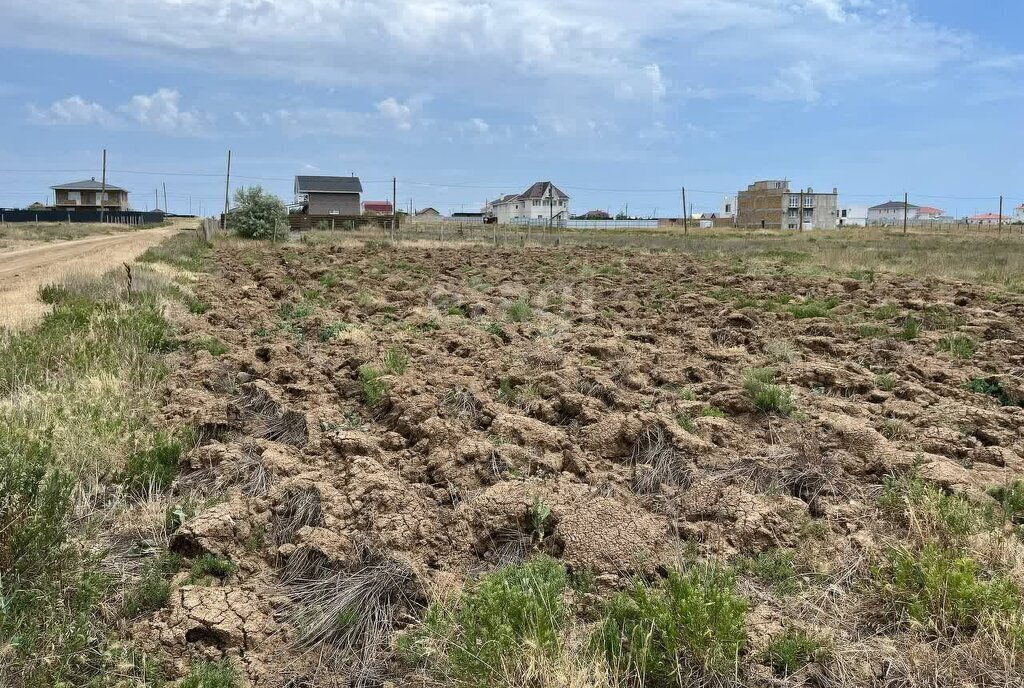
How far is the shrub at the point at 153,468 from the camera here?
18.3 ft

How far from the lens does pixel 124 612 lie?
4.12 meters

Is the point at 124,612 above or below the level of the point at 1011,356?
below

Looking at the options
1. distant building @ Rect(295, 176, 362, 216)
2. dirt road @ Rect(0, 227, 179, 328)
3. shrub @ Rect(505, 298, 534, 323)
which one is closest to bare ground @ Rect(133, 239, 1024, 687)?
shrub @ Rect(505, 298, 534, 323)

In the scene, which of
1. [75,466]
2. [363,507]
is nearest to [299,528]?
[363,507]

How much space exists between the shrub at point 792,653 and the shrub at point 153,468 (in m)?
4.19

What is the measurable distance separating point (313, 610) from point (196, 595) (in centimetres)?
64

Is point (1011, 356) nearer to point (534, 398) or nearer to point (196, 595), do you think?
point (534, 398)

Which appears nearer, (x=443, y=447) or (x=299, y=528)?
(x=299, y=528)

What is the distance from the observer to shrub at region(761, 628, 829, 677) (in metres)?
3.65

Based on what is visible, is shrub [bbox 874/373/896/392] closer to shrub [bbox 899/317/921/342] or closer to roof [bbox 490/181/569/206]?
shrub [bbox 899/317/921/342]

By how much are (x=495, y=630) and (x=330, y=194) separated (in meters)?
82.1

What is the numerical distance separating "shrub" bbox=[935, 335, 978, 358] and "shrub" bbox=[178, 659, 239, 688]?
891 centimetres

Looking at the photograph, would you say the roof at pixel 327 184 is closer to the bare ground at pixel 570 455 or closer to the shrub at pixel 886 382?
the bare ground at pixel 570 455

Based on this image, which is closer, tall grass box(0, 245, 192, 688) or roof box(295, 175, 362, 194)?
tall grass box(0, 245, 192, 688)
